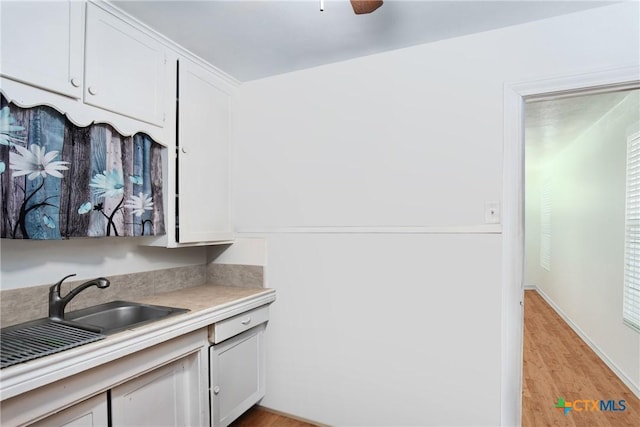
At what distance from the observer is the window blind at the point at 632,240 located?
267cm

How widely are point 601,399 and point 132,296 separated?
3.37 metres

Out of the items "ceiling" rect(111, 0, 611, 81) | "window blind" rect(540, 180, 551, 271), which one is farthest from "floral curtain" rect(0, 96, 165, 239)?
"window blind" rect(540, 180, 551, 271)

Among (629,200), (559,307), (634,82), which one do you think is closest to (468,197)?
(634,82)

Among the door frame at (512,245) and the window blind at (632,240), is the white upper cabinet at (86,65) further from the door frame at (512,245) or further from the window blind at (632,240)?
the window blind at (632,240)

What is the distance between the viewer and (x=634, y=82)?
5.40 ft

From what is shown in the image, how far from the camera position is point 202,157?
2205 mm

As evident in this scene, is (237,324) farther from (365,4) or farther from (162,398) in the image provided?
(365,4)

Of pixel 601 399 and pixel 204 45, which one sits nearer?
pixel 204 45

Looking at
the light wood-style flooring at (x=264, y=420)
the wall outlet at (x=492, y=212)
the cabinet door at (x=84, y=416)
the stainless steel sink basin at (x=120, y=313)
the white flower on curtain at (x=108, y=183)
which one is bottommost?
the light wood-style flooring at (x=264, y=420)

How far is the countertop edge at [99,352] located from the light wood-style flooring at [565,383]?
220 centimetres

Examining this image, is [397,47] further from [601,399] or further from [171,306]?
[601,399]

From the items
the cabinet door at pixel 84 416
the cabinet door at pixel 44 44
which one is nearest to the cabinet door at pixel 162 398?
the cabinet door at pixel 84 416

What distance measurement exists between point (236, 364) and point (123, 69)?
176 cm

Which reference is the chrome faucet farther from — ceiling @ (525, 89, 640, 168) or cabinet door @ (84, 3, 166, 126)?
ceiling @ (525, 89, 640, 168)
